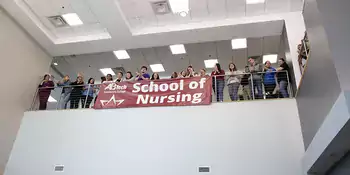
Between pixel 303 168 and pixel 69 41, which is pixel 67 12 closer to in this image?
pixel 69 41

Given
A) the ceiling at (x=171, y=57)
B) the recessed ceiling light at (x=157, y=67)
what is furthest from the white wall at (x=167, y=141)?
the recessed ceiling light at (x=157, y=67)

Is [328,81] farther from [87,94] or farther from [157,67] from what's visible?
[157,67]

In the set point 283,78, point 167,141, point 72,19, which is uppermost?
point 72,19

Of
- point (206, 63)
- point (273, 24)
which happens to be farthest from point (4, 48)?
point (273, 24)

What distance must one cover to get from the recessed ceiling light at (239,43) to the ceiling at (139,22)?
49 centimetres

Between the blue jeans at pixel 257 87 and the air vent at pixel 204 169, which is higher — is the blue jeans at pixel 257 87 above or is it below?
above

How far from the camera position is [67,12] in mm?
8469

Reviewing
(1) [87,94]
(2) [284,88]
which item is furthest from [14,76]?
(2) [284,88]

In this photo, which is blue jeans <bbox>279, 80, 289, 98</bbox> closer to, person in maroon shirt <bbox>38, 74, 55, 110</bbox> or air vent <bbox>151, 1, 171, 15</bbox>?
air vent <bbox>151, 1, 171, 15</bbox>

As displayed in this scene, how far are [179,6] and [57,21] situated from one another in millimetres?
3648

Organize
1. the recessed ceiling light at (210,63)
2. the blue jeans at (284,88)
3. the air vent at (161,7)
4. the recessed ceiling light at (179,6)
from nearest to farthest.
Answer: the blue jeans at (284,88) → the recessed ceiling light at (179,6) → the air vent at (161,7) → the recessed ceiling light at (210,63)

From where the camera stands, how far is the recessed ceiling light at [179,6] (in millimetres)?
7910

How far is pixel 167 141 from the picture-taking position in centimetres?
688

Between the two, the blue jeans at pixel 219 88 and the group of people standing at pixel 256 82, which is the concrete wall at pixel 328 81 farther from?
the blue jeans at pixel 219 88
